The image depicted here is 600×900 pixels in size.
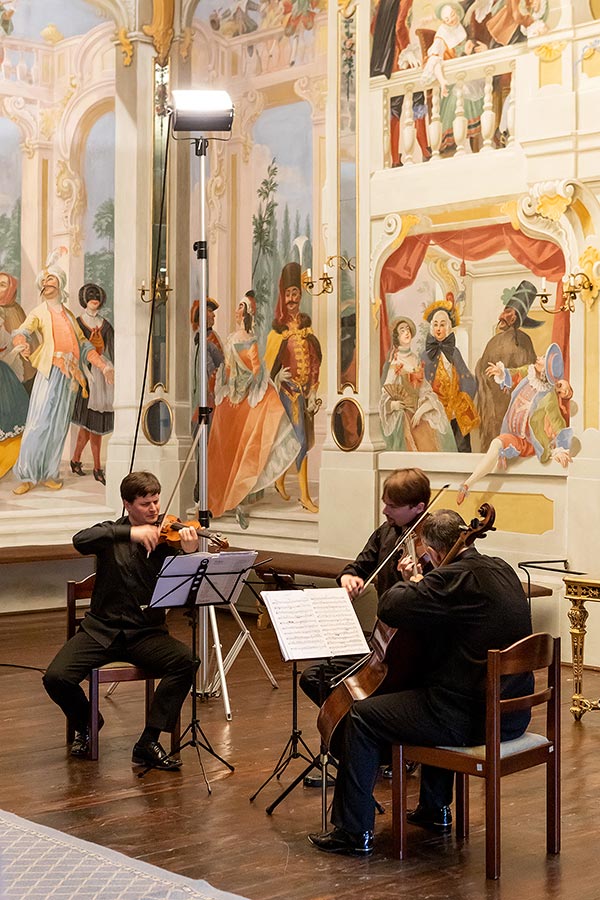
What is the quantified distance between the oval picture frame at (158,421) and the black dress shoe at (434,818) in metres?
7.95

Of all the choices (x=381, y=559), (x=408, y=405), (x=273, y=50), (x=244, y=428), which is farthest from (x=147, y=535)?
(x=273, y=50)

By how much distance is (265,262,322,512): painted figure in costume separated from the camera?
1193cm

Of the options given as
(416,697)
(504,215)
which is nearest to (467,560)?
(416,697)

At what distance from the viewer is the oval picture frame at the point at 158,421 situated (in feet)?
42.8

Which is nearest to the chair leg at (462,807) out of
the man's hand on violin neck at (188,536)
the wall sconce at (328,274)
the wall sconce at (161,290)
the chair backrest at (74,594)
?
the man's hand on violin neck at (188,536)

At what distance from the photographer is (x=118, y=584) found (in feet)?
22.6

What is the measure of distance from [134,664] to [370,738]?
2.07m

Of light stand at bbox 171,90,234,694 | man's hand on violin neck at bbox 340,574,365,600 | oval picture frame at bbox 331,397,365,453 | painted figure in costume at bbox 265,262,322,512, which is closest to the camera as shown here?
man's hand on violin neck at bbox 340,574,365,600

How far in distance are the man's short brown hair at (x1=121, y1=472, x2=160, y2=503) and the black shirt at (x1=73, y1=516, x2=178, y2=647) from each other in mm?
203

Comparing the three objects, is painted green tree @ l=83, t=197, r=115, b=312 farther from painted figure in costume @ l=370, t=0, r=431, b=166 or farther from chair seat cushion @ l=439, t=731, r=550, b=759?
chair seat cushion @ l=439, t=731, r=550, b=759

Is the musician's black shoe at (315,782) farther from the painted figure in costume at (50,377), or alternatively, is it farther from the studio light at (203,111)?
the painted figure in costume at (50,377)

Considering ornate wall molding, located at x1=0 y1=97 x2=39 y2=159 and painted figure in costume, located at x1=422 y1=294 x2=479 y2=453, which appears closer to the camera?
painted figure in costume, located at x1=422 y1=294 x2=479 y2=453

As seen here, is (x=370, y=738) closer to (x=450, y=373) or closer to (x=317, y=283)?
(x=450, y=373)

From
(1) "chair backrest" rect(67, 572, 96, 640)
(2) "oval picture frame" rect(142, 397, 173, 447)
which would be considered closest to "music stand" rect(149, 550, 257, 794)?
(1) "chair backrest" rect(67, 572, 96, 640)
